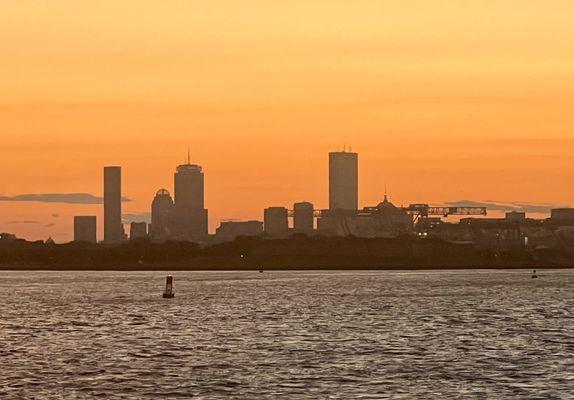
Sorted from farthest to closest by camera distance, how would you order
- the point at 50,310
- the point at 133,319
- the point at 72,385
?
the point at 50,310
the point at 133,319
the point at 72,385

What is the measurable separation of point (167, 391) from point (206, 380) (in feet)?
14.4

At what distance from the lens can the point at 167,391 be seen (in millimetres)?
54719

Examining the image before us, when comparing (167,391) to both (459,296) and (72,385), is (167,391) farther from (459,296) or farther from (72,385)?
(459,296)

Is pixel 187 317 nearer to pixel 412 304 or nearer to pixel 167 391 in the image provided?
pixel 412 304

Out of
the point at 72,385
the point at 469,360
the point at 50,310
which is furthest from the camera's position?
the point at 50,310

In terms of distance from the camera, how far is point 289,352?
71.9 meters

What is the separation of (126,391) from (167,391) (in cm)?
164

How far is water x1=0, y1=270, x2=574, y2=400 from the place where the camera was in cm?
5559

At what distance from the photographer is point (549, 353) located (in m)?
71.4

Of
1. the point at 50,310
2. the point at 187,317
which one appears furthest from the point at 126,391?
the point at 50,310

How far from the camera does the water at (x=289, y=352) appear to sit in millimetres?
55594

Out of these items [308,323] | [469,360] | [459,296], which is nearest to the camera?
[469,360]

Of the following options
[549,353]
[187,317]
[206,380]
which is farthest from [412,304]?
[206,380]

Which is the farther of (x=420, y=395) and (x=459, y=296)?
(x=459, y=296)
